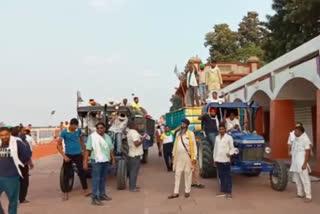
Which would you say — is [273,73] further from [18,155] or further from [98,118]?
[18,155]

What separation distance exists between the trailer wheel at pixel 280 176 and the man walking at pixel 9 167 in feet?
19.6

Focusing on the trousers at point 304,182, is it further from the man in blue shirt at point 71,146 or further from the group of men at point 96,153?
the man in blue shirt at point 71,146

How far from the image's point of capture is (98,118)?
12.7 metres

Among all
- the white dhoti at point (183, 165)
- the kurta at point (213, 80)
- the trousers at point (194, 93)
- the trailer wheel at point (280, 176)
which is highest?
the kurta at point (213, 80)

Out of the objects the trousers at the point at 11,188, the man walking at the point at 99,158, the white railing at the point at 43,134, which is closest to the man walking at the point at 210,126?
the man walking at the point at 99,158

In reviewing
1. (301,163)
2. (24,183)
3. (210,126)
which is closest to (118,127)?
(210,126)

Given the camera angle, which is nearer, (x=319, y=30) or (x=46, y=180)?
(x=46, y=180)

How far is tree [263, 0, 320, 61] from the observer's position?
23.5 m

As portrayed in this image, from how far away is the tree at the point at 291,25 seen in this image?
23453 mm

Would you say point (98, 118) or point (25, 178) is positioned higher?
point (98, 118)

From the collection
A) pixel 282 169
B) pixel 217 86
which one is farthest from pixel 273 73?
pixel 282 169

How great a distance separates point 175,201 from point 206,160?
2.78 m

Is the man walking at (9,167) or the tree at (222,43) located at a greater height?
the tree at (222,43)

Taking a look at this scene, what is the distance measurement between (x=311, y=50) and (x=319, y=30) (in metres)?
13.4
